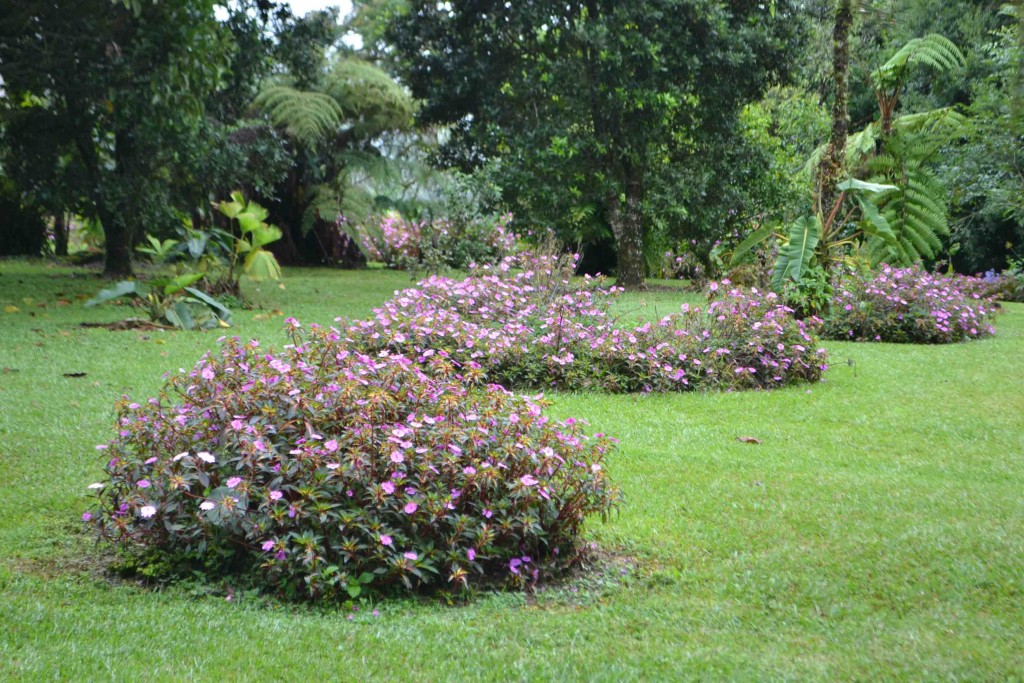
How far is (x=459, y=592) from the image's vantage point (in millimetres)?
3486

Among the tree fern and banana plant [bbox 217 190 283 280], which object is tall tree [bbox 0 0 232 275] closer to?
banana plant [bbox 217 190 283 280]

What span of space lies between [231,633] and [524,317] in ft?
18.9

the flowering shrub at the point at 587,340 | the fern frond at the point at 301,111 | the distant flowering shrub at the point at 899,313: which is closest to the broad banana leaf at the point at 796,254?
the distant flowering shrub at the point at 899,313

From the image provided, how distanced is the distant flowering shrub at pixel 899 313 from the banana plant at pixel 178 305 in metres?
7.20

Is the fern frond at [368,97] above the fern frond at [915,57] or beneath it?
beneath

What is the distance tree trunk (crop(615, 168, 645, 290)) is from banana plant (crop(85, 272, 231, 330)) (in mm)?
7751

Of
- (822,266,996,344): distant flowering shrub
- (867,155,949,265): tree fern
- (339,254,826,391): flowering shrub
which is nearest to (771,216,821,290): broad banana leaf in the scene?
(822,266,996,344): distant flowering shrub

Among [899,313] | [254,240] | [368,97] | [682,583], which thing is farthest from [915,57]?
[682,583]

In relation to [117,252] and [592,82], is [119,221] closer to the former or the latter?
[117,252]

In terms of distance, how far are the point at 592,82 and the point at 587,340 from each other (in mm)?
8068

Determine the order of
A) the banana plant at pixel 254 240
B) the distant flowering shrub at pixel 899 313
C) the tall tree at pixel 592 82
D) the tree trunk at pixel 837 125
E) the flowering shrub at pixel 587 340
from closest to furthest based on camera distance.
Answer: the flowering shrub at pixel 587 340 → the distant flowering shrub at pixel 899 313 → the tree trunk at pixel 837 125 → the banana plant at pixel 254 240 → the tall tree at pixel 592 82

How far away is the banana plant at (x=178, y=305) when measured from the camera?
10258 mm

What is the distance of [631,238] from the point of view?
53.3ft

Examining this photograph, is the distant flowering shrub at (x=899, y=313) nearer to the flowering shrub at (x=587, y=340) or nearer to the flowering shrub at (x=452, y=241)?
the flowering shrub at (x=587, y=340)
